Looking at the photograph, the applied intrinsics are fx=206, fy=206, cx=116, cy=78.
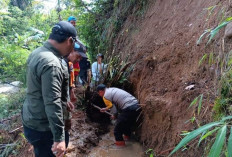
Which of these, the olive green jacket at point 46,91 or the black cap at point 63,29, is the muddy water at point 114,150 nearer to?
the olive green jacket at point 46,91

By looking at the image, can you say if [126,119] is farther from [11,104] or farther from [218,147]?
[11,104]

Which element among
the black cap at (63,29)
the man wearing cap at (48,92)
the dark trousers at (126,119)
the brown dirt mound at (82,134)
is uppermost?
the black cap at (63,29)

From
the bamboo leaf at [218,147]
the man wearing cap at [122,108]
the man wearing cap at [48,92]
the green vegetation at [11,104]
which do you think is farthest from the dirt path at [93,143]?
the bamboo leaf at [218,147]

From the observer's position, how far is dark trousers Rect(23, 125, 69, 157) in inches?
80.4

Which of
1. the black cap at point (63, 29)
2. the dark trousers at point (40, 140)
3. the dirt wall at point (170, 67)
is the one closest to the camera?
the black cap at point (63, 29)

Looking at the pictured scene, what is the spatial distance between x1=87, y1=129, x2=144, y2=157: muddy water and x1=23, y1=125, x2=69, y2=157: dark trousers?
175cm

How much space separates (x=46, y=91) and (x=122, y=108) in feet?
8.58

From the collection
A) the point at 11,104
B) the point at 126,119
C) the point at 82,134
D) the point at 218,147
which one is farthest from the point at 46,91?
Result: the point at 11,104

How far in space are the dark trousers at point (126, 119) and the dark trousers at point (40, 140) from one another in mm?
2188

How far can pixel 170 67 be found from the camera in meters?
3.90

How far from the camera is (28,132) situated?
6.79 ft

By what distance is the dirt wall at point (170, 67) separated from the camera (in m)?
2.94

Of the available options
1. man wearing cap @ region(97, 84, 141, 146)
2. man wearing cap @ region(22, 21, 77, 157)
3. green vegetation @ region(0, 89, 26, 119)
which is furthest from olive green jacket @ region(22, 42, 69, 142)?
green vegetation @ region(0, 89, 26, 119)

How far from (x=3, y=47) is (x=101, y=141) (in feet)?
19.4
